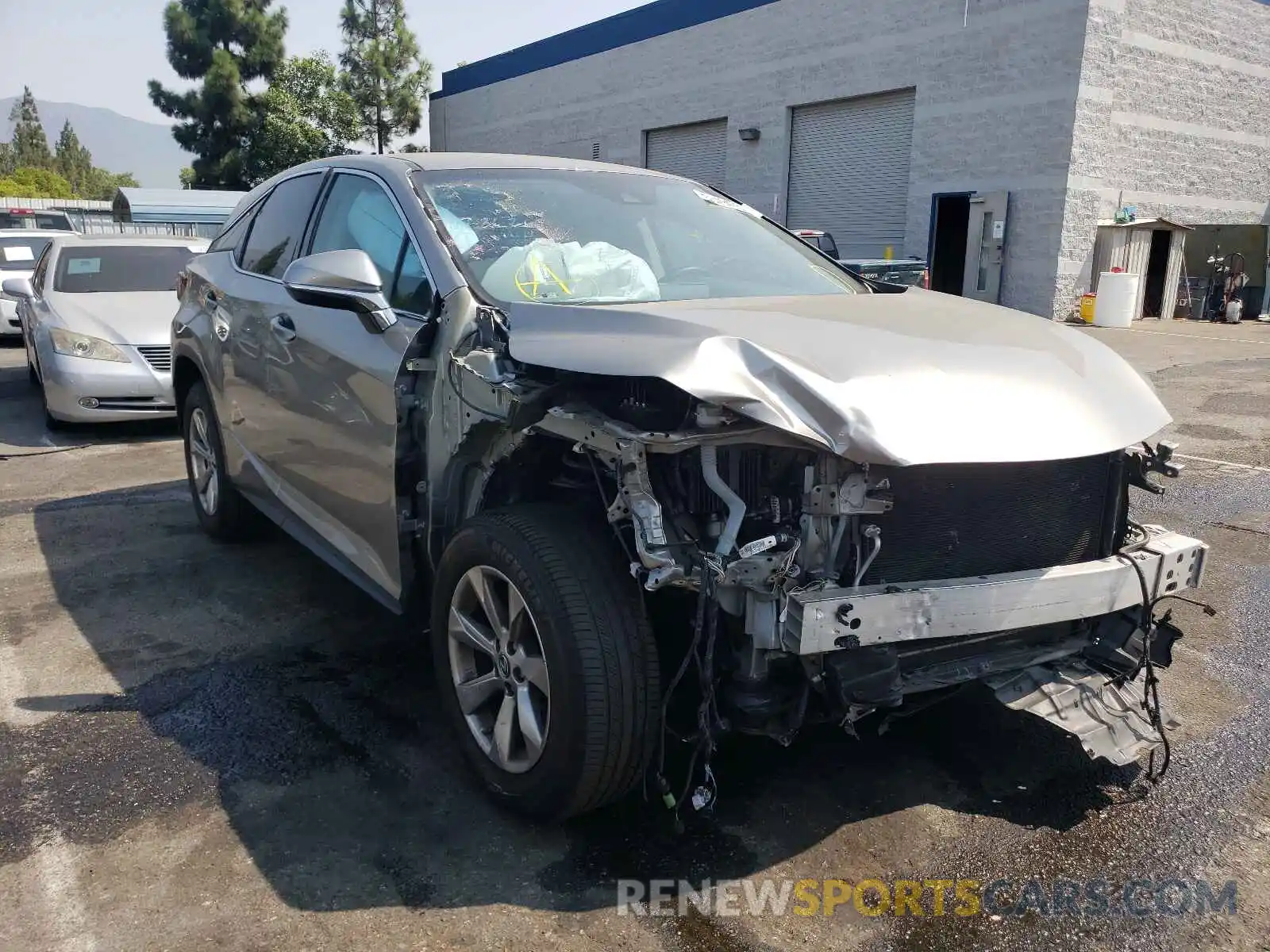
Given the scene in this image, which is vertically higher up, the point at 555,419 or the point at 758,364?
the point at 758,364

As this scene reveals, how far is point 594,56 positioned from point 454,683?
30367 millimetres

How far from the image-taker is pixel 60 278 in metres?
9.16

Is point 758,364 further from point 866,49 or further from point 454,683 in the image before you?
point 866,49

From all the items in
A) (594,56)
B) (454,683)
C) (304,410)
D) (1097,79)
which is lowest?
(454,683)

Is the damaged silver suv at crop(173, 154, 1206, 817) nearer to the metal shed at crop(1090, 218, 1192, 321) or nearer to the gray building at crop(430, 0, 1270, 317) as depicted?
the gray building at crop(430, 0, 1270, 317)

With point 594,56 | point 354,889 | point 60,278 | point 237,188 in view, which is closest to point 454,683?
point 354,889

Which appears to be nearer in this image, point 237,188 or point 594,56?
point 594,56

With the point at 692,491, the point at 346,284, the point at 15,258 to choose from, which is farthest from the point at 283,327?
the point at 15,258

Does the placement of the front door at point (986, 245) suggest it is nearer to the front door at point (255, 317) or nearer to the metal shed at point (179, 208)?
the metal shed at point (179, 208)

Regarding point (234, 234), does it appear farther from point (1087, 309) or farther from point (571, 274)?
point (1087, 309)

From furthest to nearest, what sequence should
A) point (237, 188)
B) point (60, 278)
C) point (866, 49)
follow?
point (237, 188) → point (866, 49) → point (60, 278)

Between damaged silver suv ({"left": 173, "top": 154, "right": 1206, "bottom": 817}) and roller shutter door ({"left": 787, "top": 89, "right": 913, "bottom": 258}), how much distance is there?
19.3m

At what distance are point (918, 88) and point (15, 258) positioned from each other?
54.7ft

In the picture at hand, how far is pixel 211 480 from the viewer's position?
5.27m
